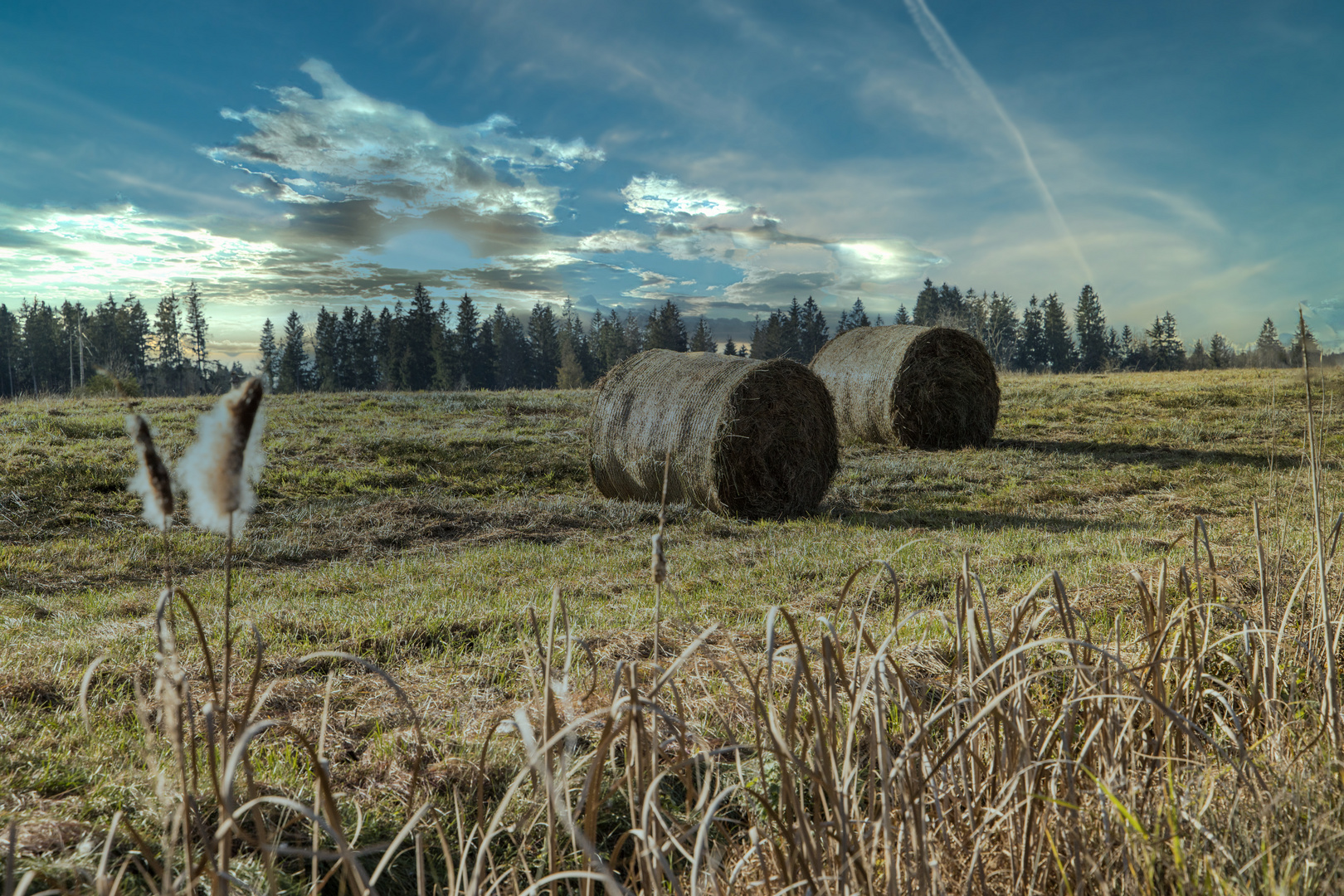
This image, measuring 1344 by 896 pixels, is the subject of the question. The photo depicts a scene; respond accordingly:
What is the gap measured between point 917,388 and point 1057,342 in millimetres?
78681

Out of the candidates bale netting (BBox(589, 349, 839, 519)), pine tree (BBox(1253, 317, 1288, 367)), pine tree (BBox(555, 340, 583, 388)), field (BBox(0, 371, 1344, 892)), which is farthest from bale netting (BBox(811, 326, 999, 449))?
pine tree (BBox(555, 340, 583, 388))

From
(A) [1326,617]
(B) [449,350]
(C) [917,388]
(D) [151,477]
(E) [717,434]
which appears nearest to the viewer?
(D) [151,477]

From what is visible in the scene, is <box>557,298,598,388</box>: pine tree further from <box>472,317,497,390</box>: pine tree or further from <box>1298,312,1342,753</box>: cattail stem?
<box>1298,312,1342,753</box>: cattail stem

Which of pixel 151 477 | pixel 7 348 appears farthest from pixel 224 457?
A: pixel 7 348

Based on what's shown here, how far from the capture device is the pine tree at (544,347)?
77.8m

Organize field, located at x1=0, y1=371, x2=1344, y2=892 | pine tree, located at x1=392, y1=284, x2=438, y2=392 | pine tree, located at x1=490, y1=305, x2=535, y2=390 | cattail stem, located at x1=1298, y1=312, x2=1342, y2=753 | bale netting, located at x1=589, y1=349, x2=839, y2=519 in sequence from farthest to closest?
pine tree, located at x1=490, y1=305, x2=535, y2=390, pine tree, located at x1=392, y1=284, x2=438, y2=392, bale netting, located at x1=589, y1=349, x2=839, y2=519, field, located at x1=0, y1=371, x2=1344, y2=892, cattail stem, located at x1=1298, y1=312, x2=1342, y2=753

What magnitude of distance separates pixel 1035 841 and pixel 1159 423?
18.7 m

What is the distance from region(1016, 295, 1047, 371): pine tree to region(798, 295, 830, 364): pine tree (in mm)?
21037

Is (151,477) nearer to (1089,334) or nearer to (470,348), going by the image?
(470,348)

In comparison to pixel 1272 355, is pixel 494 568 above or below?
below

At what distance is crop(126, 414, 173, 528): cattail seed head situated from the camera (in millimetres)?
1012

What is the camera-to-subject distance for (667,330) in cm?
7475

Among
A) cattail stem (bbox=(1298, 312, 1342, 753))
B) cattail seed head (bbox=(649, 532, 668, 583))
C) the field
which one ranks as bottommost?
the field

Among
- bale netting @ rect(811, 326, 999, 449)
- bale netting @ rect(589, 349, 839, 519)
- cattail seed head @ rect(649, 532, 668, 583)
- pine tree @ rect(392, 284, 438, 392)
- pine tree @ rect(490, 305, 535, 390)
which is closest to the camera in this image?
cattail seed head @ rect(649, 532, 668, 583)
